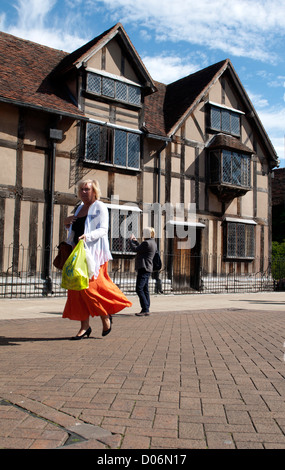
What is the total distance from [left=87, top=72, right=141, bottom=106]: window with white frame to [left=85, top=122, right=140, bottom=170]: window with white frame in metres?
1.16

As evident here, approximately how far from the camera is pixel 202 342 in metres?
6.00

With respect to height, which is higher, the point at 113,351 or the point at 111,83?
the point at 111,83

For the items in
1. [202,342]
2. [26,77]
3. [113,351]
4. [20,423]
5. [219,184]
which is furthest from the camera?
[219,184]

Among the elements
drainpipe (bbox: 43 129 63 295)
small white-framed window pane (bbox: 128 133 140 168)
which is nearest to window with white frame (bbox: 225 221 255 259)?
small white-framed window pane (bbox: 128 133 140 168)

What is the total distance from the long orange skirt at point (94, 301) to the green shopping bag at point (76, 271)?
11.5 inches

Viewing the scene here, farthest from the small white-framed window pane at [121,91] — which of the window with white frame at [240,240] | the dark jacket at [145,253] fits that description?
the dark jacket at [145,253]

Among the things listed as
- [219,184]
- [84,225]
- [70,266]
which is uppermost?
[219,184]

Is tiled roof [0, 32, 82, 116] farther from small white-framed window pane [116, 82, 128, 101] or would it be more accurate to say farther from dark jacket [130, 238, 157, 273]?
dark jacket [130, 238, 157, 273]

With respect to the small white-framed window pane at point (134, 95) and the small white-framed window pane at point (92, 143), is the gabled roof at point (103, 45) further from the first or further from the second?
the small white-framed window pane at point (92, 143)

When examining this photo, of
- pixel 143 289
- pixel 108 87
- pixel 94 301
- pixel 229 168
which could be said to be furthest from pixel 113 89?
pixel 94 301

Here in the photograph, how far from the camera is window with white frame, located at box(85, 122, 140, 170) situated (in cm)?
1588
